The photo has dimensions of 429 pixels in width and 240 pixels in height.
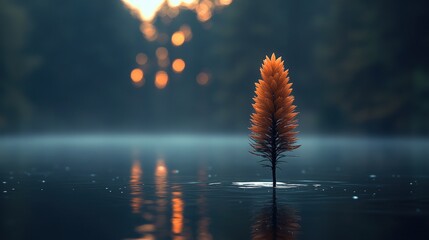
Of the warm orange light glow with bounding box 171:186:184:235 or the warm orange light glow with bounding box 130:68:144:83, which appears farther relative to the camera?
the warm orange light glow with bounding box 130:68:144:83

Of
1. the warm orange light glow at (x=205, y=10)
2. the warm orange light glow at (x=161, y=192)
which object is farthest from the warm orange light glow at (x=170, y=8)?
the warm orange light glow at (x=161, y=192)

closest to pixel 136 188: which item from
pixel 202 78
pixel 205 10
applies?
pixel 202 78

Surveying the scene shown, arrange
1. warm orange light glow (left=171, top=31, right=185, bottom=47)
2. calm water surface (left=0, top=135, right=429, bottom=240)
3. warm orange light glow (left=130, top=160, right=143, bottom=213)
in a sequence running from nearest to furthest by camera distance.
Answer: calm water surface (left=0, top=135, right=429, bottom=240) → warm orange light glow (left=130, top=160, right=143, bottom=213) → warm orange light glow (left=171, top=31, right=185, bottom=47)

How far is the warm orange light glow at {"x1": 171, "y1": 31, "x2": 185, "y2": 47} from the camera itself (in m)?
181

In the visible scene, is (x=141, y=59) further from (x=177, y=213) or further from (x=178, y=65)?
(x=177, y=213)

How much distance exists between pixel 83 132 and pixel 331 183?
115 meters

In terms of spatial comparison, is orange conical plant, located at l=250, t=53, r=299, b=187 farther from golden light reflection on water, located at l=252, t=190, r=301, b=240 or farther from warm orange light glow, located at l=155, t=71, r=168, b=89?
warm orange light glow, located at l=155, t=71, r=168, b=89

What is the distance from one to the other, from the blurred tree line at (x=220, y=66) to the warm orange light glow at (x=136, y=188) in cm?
6009

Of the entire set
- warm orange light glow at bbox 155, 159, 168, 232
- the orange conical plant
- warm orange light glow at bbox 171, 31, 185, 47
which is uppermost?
warm orange light glow at bbox 171, 31, 185, 47

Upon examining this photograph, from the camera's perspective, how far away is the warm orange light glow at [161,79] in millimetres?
179750

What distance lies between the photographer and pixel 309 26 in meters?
140

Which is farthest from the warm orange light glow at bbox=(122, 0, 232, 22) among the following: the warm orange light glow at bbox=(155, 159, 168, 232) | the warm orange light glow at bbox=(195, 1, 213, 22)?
the warm orange light glow at bbox=(155, 159, 168, 232)

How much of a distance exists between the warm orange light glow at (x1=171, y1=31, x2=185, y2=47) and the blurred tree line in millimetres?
1710

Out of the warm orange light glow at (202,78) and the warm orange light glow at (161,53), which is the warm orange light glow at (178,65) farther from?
the warm orange light glow at (202,78)
